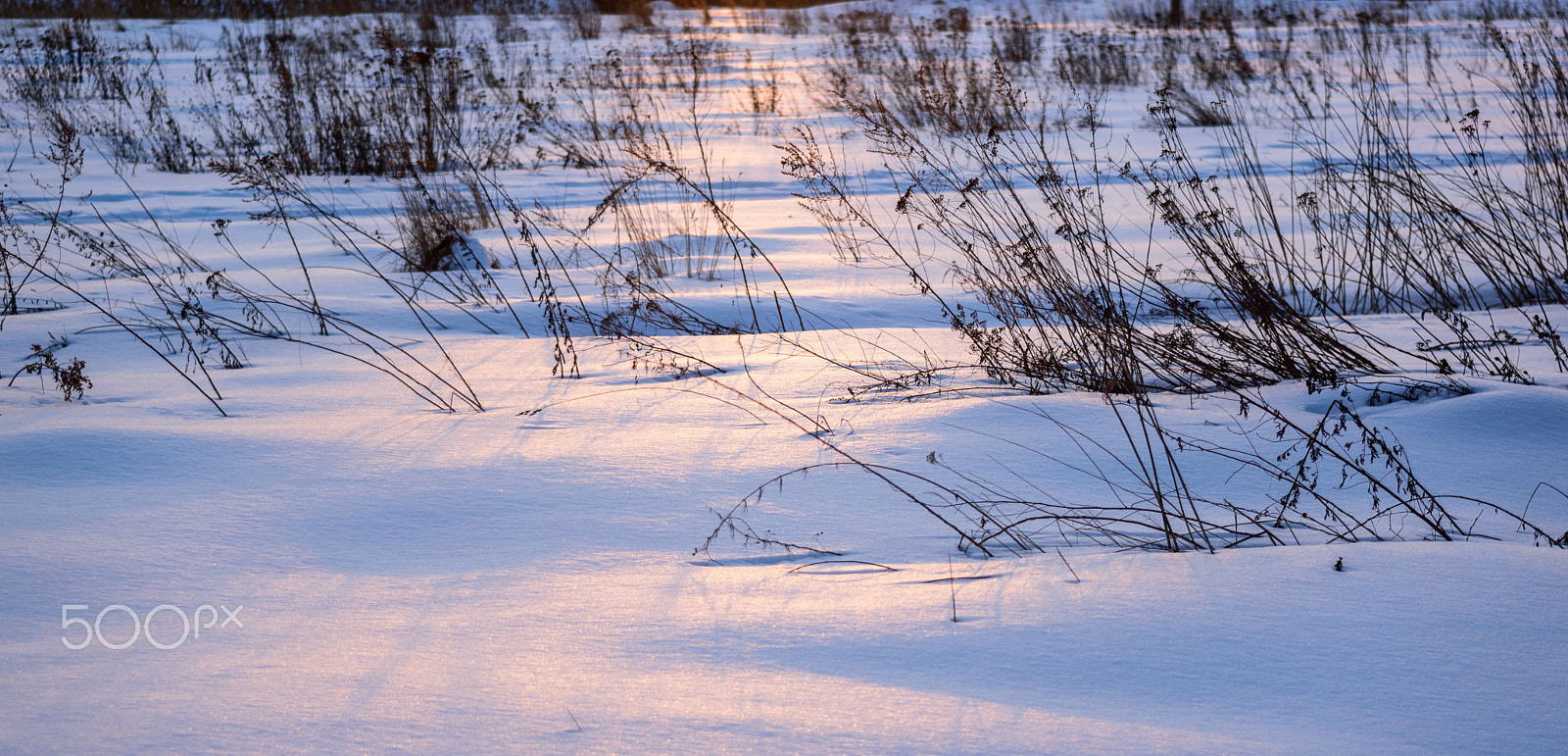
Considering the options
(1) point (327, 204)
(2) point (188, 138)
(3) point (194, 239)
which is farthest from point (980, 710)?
(2) point (188, 138)

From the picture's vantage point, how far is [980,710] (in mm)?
1226

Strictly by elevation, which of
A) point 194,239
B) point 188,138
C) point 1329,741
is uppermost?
point 188,138

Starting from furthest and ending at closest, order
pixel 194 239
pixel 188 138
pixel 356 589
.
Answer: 1. pixel 188 138
2. pixel 194 239
3. pixel 356 589

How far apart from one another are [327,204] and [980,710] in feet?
18.2

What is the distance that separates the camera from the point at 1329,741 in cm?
114

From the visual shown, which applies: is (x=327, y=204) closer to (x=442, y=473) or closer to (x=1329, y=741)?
(x=442, y=473)

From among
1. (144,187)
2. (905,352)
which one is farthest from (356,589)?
(144,187)

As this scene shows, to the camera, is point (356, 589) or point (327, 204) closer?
point (356, 589)

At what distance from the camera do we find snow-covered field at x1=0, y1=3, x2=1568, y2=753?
1226mm

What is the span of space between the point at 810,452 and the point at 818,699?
1.00m

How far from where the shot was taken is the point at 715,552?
5.84ft

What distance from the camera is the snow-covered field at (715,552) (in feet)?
4.02

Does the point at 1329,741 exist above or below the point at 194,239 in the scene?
below

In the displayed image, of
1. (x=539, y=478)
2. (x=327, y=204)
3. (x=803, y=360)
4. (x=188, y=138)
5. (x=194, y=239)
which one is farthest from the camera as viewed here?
(x=188, y=138)
